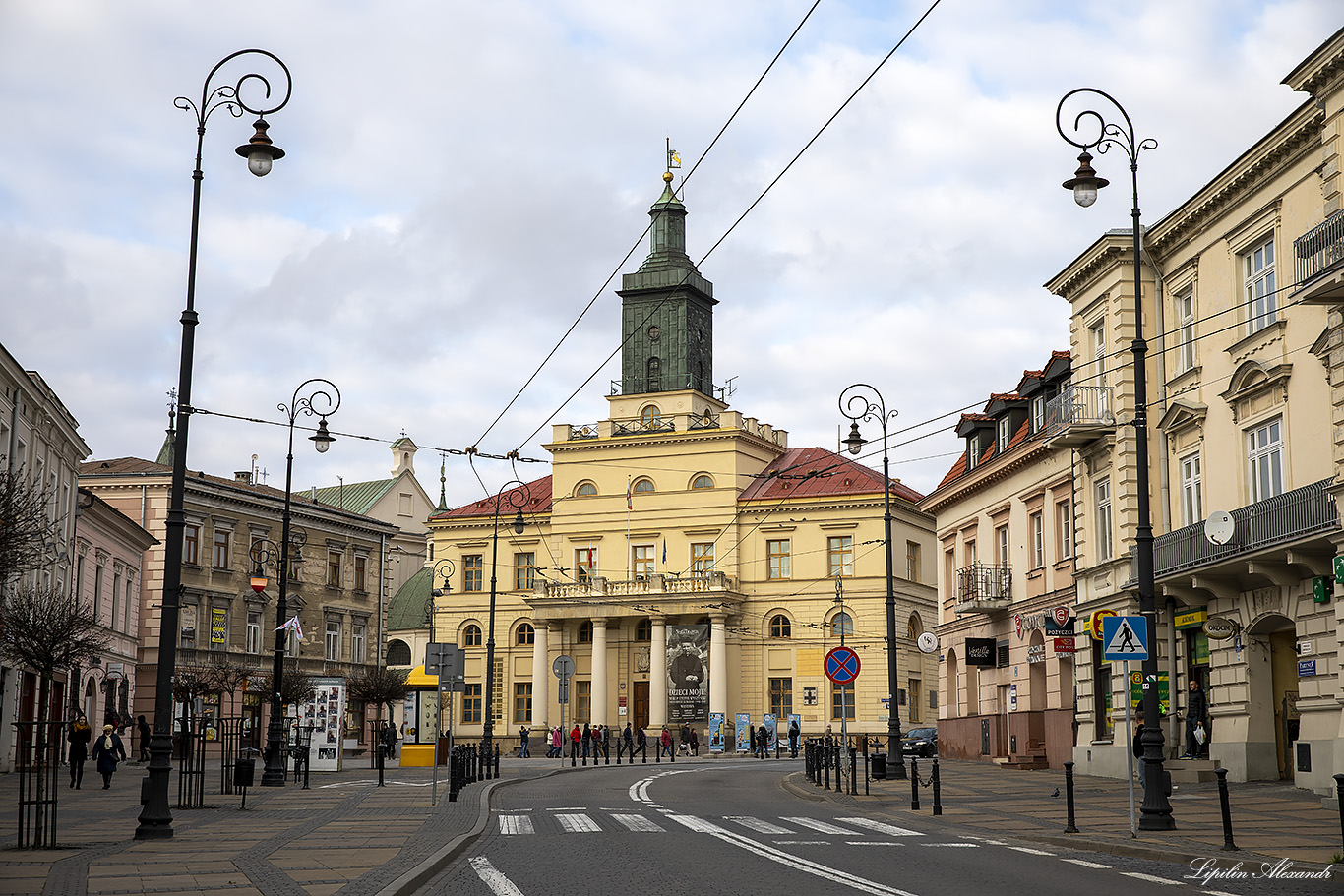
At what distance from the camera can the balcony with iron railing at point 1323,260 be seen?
22.8m

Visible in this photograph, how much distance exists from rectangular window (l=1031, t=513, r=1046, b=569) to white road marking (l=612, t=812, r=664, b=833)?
20527mm

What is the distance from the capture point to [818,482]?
7381 centimetres

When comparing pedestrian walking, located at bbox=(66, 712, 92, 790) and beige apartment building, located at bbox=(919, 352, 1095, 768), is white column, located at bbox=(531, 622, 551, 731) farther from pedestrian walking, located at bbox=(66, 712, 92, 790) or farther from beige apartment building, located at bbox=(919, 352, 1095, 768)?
pedestrian walking, located at bbox=(66, 712, 92, 790)

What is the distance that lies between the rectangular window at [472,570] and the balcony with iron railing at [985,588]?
130ft

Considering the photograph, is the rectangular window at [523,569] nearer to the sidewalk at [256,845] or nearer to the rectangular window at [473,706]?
the rectangular window at [473,706]

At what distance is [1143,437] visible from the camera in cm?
2106

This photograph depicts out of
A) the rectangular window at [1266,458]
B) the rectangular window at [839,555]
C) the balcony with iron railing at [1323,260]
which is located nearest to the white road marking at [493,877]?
the balcony with iron railing at [1323,260]

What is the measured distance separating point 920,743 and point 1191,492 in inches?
972

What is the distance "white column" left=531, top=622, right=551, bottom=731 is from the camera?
246ft

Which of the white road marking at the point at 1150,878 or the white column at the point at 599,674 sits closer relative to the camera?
the white road marking at the point at 1150,878

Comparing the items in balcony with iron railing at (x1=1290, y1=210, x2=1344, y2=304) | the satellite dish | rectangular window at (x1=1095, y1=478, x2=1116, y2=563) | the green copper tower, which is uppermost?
the green copper tower

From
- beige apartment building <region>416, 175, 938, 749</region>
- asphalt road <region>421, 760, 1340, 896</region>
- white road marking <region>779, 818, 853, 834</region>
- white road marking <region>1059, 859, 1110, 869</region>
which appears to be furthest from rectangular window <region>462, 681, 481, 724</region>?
white road marking <region>1059, 859, 1110, 869</region>

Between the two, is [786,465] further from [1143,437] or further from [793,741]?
[1143,437]

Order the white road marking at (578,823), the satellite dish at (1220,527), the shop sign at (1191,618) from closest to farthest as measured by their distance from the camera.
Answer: the white road marking at (578,823) → the satellite dish at (1220,527) → the shop sign at (1191,618)
